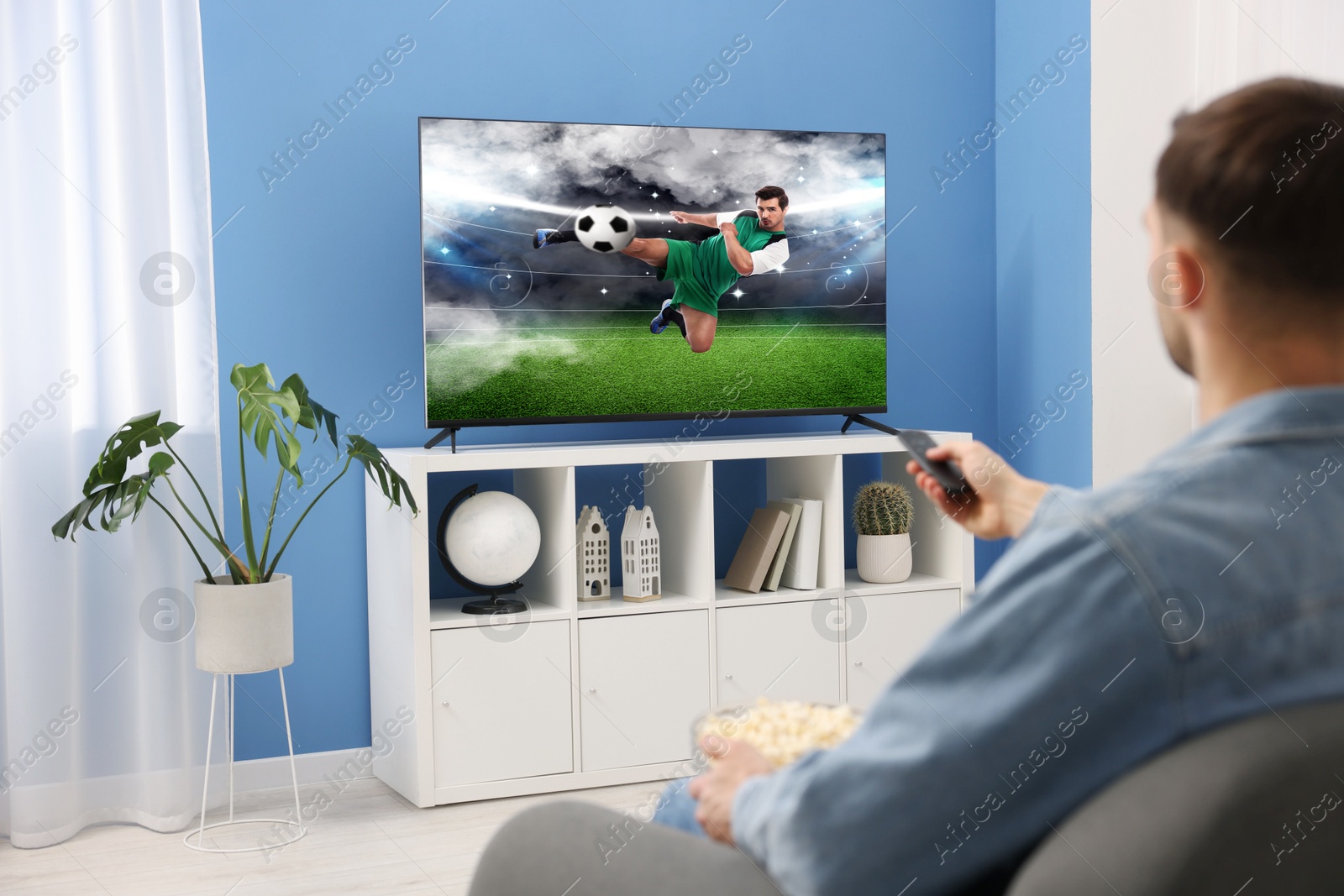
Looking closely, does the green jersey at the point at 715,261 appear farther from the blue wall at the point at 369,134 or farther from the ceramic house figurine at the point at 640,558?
the ceramic house figurine at the point at 640,558

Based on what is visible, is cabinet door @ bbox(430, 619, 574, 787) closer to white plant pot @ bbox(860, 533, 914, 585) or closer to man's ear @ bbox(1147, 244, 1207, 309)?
white plant pot @ bbox(860, 533, 914, 585)

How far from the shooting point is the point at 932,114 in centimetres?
362

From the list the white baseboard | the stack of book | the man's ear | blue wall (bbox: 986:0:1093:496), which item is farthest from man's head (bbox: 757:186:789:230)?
the man's ear

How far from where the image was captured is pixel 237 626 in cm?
255

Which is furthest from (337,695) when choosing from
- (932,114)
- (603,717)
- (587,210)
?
(932,114)

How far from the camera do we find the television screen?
2895 mm

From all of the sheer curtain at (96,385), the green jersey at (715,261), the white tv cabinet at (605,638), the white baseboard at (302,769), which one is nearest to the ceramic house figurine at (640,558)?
the white tv cabinet at (605,638)

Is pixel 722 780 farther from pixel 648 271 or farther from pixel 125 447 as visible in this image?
pixel 648 271

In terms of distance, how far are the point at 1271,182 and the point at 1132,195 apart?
8.98 ft

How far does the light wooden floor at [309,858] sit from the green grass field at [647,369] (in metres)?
0.96

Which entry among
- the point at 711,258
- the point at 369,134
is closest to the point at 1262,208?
the point at 711,258

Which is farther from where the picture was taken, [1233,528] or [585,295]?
[585,295]

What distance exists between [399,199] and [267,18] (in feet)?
1.76

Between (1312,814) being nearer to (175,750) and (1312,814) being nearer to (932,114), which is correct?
(175,750)
